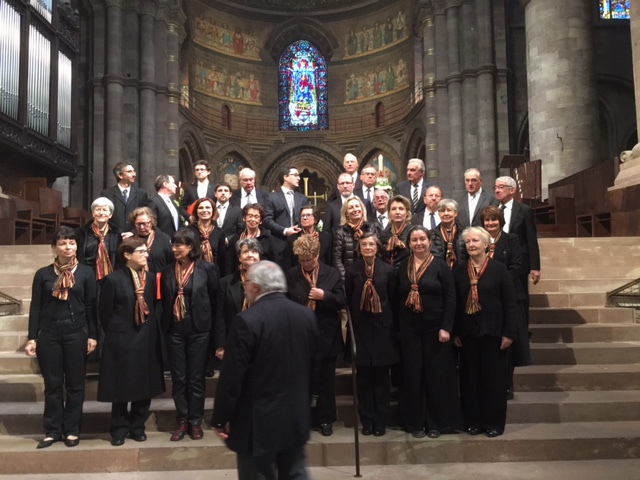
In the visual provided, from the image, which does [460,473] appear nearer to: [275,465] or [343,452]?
[343,452]

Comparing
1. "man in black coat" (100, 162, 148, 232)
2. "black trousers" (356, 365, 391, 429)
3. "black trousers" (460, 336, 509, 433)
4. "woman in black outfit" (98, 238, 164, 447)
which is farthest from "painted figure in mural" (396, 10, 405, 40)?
"woman in black outfit" (98, 238, 164, 447)

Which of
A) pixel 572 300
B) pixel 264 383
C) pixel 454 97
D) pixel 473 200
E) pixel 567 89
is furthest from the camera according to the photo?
pixel 454 97

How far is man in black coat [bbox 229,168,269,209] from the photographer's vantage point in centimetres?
662

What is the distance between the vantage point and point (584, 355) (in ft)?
20.0

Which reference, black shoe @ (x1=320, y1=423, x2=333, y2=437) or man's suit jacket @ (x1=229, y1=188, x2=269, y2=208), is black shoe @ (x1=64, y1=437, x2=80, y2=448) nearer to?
black shoe @ (x1=320, y1=423, x2=333, y2=437)

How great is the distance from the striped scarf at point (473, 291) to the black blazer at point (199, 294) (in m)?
1.93

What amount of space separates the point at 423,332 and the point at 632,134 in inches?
661

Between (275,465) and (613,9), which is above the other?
(613,9)

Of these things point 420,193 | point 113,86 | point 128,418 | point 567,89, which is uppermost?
point 113,86

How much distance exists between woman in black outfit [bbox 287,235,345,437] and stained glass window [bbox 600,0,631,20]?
61.1ft

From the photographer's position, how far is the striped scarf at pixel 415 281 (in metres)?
4.91

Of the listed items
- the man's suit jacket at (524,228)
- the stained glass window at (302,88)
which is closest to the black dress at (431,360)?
the man's suit jacket at (524,228)

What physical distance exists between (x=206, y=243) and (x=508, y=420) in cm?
295

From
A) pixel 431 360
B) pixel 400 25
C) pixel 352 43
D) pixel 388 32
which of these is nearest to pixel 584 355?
pixel 431 360
